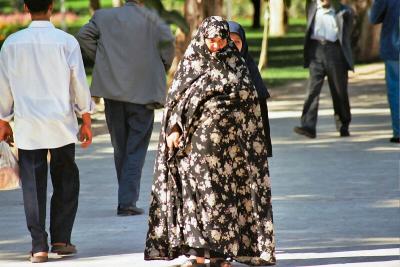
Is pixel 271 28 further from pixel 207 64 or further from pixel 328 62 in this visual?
pixel 207 64

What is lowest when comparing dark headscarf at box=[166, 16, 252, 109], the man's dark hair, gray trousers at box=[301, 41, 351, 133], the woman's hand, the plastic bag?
gray trousers at box=[301, 41, 351, 133]

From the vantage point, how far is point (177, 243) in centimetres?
769

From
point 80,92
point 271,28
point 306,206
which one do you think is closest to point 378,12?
point 306,206

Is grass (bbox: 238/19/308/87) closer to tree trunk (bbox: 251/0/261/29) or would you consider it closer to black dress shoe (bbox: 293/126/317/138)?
tree trunk (bbox: 251/0/261/29)

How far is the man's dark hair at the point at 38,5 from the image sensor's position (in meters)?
8.12

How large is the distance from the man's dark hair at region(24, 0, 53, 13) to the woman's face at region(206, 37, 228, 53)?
1.14m

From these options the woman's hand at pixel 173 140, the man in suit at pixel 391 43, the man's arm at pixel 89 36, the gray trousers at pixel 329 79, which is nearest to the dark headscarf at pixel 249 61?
the woman's hand at pixel 173 140

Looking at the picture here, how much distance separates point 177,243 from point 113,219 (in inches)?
100

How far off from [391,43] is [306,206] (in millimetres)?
4658

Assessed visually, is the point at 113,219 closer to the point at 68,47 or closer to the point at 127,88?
the point at 127,88

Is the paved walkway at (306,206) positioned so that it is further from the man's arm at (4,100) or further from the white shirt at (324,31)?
the white shirt at (324,31)

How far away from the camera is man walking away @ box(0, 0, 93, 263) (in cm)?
809

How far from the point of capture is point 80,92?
8234mm

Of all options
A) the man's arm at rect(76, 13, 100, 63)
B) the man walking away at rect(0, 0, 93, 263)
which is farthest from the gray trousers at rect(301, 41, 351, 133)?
the man walking away at rect(0, 0, 93, 263)
